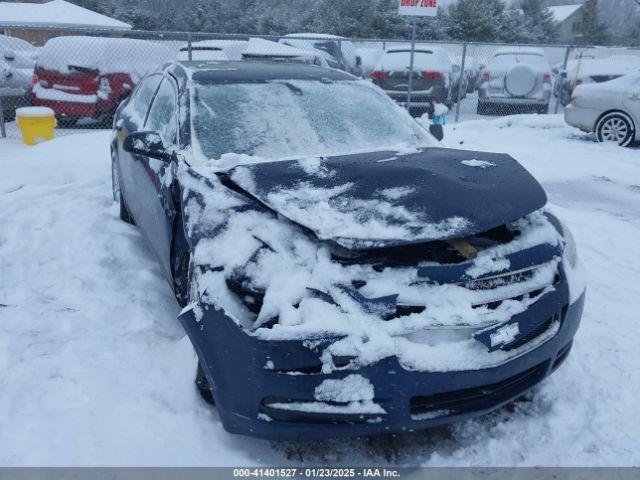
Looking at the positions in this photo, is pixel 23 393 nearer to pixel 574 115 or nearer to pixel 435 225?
pixel 435 225

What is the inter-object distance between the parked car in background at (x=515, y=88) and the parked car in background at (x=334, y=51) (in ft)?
11.5

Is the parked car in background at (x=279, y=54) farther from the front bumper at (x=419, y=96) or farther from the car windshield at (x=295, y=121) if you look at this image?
the car windshield at (x=295, y=121)

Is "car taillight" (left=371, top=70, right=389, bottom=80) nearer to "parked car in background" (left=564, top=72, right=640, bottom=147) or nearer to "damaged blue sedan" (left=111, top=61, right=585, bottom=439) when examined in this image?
"parked car in background" (left=564, top=72, right=640, bottom=147)

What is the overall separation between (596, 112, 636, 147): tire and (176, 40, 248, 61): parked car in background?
26.1 feet

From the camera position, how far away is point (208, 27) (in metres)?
34.8

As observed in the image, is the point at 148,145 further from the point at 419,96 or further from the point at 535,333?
the point at 419,96

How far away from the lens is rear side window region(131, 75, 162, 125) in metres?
4.46

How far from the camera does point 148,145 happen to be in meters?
3.29

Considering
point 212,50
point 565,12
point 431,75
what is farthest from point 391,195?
point 565,12

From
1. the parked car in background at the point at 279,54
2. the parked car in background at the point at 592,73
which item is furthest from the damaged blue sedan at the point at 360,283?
the parked car in background at the point at 592,73

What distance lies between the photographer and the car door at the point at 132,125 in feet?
14.3

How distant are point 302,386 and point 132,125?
10.9 ft

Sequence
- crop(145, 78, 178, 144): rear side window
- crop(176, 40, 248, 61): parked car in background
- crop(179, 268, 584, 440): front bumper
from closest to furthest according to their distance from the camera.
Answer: crop(179, 268, 584, 440): front bumper, crop(145, 78, 178, 144): rear side window, crop(176, 40, 248, 61): parked car in background

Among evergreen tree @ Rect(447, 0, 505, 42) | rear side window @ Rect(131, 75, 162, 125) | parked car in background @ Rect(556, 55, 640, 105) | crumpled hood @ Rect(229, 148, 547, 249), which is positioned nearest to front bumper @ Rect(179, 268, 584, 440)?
crumpled hood @ Rect(229, 148, 547, 249)
